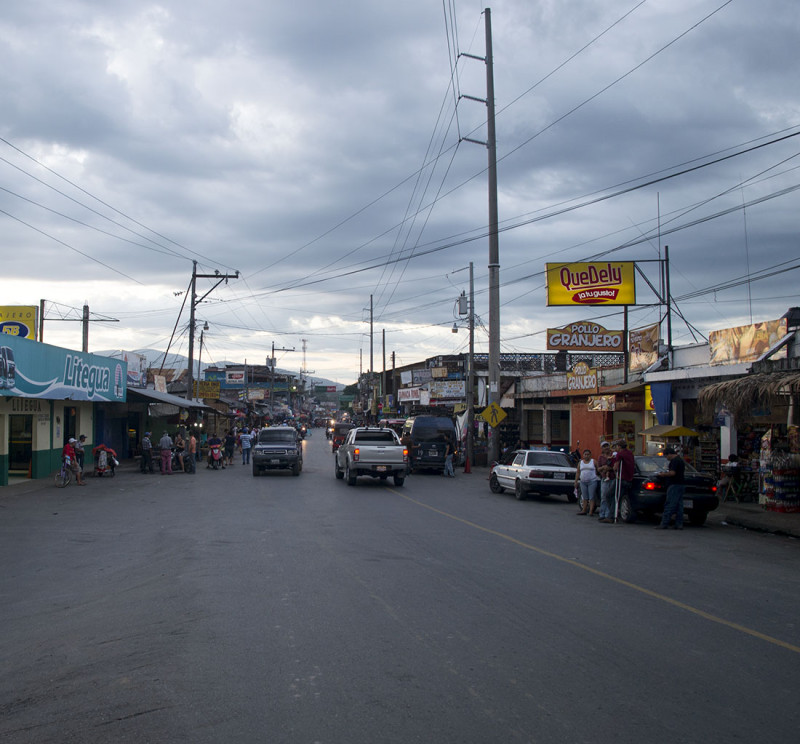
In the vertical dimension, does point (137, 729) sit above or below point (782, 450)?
below

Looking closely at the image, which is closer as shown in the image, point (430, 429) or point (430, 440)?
point (430, 440)

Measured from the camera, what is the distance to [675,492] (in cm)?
1517

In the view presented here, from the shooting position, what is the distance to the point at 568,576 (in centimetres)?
967

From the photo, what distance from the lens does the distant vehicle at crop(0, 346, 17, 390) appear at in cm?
2031

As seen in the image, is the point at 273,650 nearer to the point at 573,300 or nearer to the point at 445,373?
the point at 573,300

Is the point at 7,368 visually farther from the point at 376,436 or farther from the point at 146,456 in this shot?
the point at 376,436

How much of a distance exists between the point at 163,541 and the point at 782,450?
48.7 ft

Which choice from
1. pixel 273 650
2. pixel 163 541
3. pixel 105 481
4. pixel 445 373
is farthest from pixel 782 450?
pixel 445 373

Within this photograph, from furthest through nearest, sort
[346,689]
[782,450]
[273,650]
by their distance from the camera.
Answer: [782,450]
[273,650]
[346,689]

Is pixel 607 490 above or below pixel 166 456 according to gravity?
below

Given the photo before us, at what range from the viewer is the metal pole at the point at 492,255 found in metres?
28.4

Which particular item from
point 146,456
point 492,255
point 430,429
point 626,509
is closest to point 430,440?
point 430,429

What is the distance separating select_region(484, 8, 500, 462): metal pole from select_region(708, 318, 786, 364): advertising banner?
27.7 feet

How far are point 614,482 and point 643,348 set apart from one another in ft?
40.0
